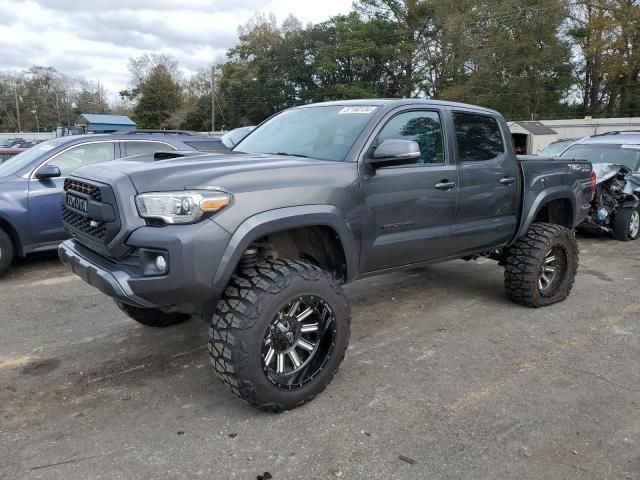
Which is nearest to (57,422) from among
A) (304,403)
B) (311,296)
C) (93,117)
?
(304,403)

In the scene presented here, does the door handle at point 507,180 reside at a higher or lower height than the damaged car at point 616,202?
higher

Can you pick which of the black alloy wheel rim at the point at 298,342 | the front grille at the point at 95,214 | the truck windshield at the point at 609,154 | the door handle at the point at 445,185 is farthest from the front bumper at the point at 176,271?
the truck windshield at the point at 609,154

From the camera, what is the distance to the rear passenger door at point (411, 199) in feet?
12.0

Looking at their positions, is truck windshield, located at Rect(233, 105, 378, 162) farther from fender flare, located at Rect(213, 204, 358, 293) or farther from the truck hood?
fender flare, located at Rect(213, 204, 358, 293)

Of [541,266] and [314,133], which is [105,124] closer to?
[314,133]

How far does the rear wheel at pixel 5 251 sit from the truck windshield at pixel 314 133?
11.5ft

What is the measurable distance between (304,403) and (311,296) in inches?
26.7

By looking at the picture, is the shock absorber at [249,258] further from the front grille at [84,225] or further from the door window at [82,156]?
the door window at [82,156]

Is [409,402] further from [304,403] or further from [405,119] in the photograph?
[405,119]

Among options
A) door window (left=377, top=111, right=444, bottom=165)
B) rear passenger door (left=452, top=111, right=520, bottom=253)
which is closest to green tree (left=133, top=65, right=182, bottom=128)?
rear passenger door (left=452, top=111, right=520, bottom=253)

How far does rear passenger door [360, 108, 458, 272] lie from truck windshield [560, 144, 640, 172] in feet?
21.9

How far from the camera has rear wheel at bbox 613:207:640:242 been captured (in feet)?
28.3

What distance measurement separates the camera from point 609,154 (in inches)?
387

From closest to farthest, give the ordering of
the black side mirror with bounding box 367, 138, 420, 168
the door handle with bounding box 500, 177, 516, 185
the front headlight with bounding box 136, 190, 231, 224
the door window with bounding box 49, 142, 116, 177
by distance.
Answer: the front headlight with bounding box 136, 190, 231, 224 → the black side mirror with bounding box 367, 138, 420, 168 → the door handle with bounding box 500, 177, 516, 185 → the door window with bounding box 49, 142, 116, 177
